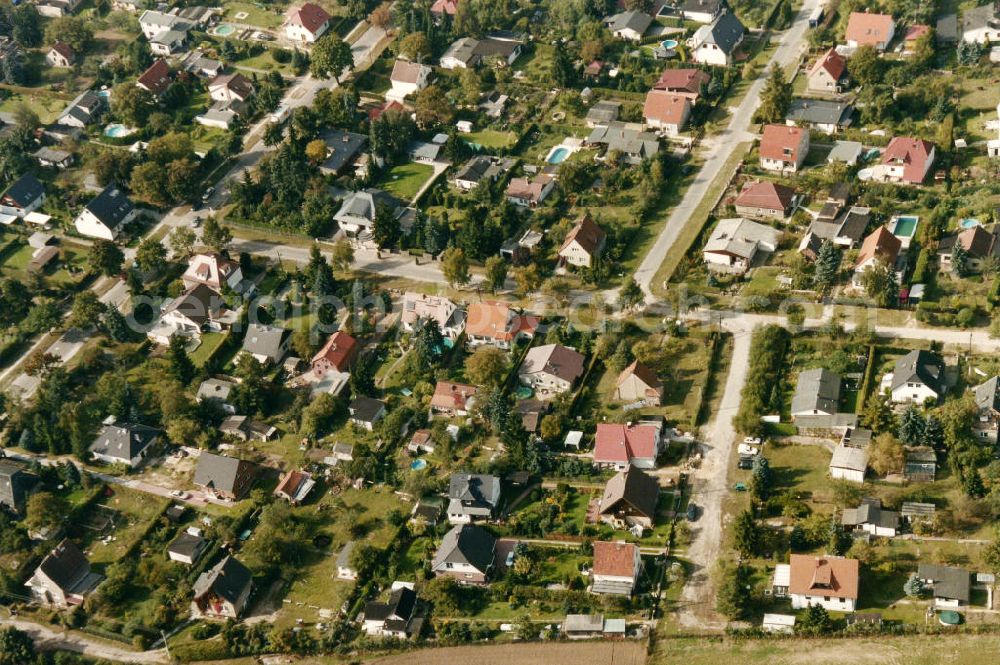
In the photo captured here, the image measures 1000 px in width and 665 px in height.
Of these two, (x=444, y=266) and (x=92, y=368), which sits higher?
(x=444, y=266)

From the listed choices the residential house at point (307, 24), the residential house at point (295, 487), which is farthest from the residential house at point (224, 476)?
the residential house at point (307, 24)

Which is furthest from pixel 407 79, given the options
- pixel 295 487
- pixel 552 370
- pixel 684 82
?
pixel 295 487

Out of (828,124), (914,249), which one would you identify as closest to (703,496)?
(914,249)

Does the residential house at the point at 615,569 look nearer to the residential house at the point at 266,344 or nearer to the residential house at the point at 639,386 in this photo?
the residential house at the point at 639,386

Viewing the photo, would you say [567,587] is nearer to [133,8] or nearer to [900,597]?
[900,597]

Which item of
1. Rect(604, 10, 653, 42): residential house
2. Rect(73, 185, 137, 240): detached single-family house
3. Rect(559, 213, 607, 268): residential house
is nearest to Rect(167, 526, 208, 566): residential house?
Rect(559, 213, 607, 268): residential house

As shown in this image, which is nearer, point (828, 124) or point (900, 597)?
point (900, 597)
